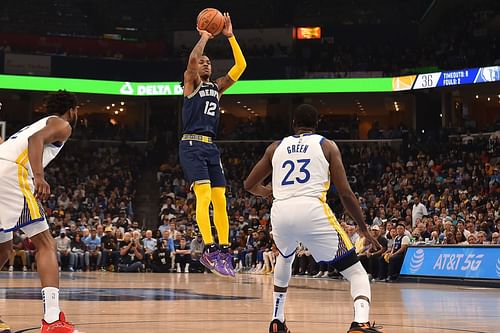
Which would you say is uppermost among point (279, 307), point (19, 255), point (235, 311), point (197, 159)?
point (197, 159)

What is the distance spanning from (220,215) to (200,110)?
117 cm

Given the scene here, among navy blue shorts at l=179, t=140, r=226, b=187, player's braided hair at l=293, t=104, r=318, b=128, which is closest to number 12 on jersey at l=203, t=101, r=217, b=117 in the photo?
navy blue shorts at l=179, t=140, r=226, b=187

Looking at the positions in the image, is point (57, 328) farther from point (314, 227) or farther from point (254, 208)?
point (254, 208)

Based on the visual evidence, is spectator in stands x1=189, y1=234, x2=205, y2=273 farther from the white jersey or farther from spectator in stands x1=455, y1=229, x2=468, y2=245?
the white jersey

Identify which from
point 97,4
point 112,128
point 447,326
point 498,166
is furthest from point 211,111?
point 97,4

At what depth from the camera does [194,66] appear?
8.45 m

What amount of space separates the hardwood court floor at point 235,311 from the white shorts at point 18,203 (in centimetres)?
99

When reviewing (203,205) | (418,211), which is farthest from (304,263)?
(203,205)

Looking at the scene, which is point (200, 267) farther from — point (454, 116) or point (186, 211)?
point (454, 116)

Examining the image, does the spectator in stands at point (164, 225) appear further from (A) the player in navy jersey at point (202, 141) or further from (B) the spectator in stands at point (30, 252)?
(A) the player in navy jersey at point (202, 141)

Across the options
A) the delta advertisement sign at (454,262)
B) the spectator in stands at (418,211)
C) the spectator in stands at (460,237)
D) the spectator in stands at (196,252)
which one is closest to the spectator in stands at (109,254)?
the spectator in stands at (196,252)

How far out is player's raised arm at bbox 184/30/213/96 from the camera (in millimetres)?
8266

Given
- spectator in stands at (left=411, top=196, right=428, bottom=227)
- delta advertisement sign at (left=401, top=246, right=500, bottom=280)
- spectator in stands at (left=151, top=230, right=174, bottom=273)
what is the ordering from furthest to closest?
1. spectator in stands at (left=151, top=230, right=174, bottom=273)
2. spectator in stands at (left=411, top=196, right=428, bottom=227)
3. delta advertisement sign at (left=401, top=246, right=500, bottom=280)

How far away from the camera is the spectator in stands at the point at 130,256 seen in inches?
904
